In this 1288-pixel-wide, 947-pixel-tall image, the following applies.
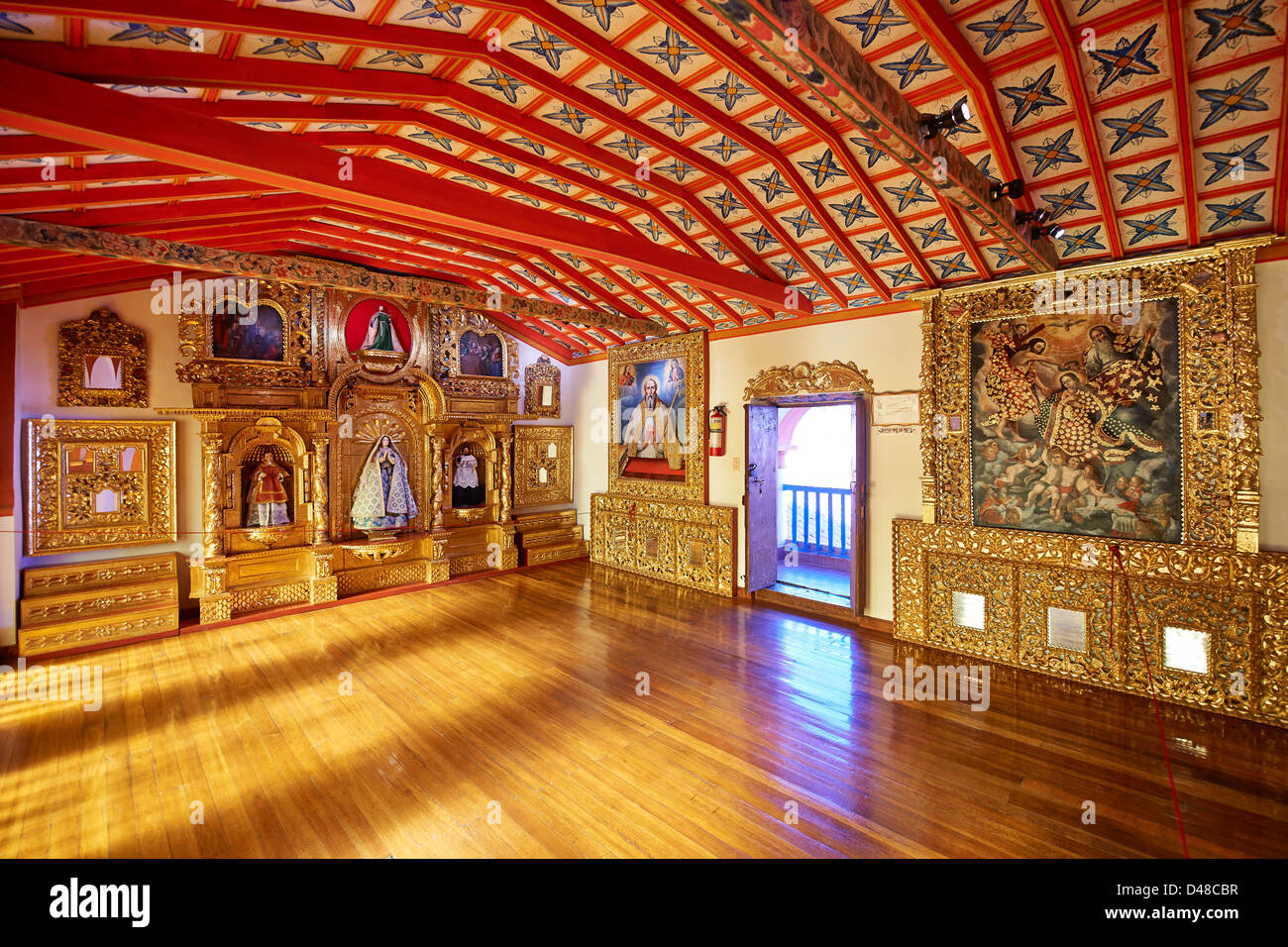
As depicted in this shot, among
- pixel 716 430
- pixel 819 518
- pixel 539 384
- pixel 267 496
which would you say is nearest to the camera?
pixel 267 496

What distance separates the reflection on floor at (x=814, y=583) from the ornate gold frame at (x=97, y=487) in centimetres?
804

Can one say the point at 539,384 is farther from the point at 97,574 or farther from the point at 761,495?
the point at 97,574

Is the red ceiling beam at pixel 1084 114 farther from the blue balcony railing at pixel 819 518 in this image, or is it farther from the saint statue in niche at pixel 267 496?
the saint statue in niche at pixel 267 496

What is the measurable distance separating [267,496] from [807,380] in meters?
7.51

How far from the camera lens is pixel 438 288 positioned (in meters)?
6.26

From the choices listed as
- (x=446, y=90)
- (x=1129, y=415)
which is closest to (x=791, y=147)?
(x=446, y=90)

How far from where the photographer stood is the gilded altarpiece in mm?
4316

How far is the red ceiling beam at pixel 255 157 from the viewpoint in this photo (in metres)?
2.52

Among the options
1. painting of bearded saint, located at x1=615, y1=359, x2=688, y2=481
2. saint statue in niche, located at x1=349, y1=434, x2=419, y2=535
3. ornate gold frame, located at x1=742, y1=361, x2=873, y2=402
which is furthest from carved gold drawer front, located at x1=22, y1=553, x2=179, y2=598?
ornate gold frame, located at x1=742, y1=361, x2=873, y2=402

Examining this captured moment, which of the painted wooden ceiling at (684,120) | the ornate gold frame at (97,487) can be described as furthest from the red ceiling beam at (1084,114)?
the ornate gold frame at (97,487)

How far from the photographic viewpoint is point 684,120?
4395 mm

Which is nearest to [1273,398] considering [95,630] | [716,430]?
[716,430]
